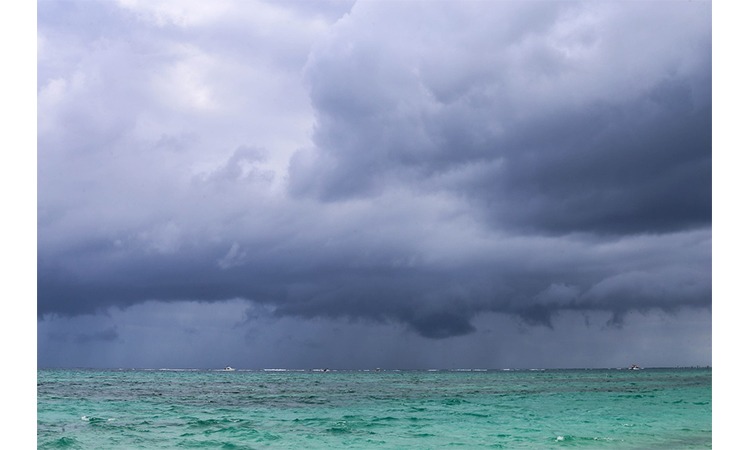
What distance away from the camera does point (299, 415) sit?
34.1 m

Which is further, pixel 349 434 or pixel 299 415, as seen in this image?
pixel 299 415

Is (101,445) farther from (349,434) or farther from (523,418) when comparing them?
(523,418)

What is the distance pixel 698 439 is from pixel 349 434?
490 inches

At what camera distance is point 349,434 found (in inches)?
1025
